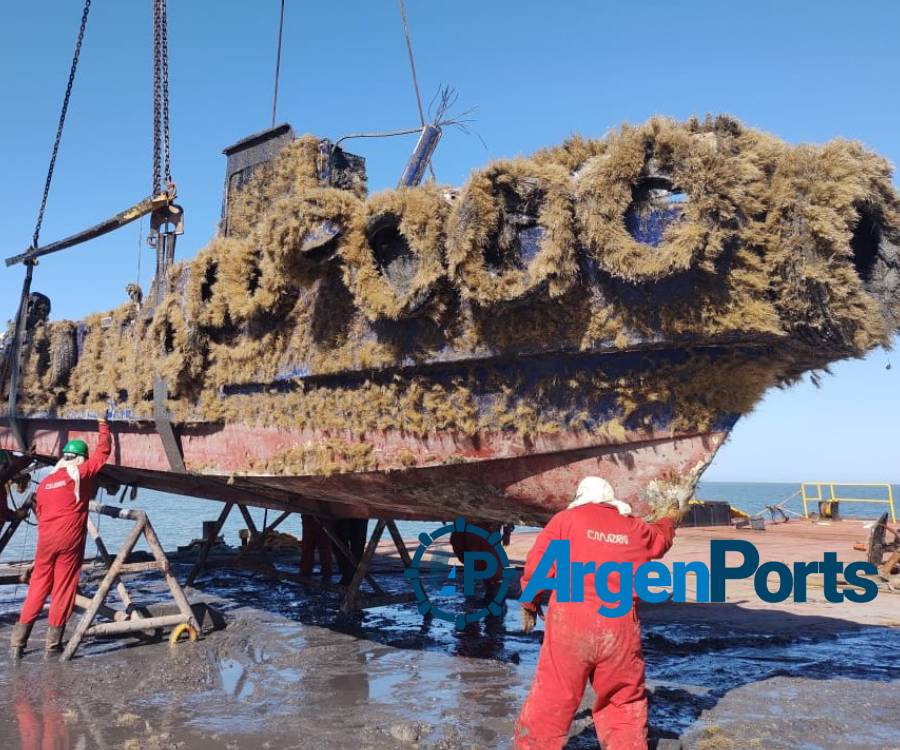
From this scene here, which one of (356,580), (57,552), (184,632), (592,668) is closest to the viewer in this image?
(592,668)

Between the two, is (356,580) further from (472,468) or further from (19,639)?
(472,468)

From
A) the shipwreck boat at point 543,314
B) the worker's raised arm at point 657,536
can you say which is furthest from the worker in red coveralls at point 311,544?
the worker's raised arm at point 657,536

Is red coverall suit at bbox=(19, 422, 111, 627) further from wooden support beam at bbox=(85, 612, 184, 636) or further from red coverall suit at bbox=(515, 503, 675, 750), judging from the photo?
red coverall suit at bbox=(515, 503, 675, 750)

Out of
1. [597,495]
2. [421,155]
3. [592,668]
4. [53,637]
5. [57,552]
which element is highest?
[421,155]

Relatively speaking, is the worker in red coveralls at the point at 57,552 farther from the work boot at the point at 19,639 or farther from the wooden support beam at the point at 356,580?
the wooden support beam at the point at 356,580

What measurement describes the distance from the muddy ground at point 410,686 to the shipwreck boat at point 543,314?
4.10 ft

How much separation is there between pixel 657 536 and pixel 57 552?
483 centimetres

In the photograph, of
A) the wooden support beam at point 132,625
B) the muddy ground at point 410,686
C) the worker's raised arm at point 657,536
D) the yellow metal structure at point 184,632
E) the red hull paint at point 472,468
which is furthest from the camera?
the yellow metal structure at point 184,632

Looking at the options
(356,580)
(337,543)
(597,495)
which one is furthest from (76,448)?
(597,495)

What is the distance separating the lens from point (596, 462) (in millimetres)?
3713

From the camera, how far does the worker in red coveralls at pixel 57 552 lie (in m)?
5.69

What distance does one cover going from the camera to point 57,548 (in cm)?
571

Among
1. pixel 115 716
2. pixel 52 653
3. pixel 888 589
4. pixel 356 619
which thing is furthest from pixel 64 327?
pixel 888 589

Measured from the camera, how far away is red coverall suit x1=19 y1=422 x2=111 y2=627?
5.69 m
